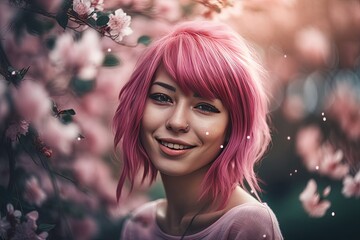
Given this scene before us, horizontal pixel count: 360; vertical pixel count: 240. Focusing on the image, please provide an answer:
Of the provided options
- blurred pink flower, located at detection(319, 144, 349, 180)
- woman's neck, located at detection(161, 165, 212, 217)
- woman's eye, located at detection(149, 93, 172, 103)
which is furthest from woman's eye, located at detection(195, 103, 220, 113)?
blurred pink flower, located at detection(319, 144, 349, 180)

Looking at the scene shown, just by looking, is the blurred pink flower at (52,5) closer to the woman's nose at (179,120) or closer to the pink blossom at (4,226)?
the woman's nose at (179,120)

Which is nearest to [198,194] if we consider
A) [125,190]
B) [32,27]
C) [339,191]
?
[125,190]

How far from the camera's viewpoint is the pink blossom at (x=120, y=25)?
2.44m

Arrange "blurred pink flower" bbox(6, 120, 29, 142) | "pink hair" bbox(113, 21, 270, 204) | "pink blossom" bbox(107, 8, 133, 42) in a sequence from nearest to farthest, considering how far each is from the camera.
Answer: "pink hair" bbox(113, 21, 270, 204) → "pink blossom" bbox(107, 8, 133, 42) → "blurred pink flower" bbox(6, 120, 29, 142)

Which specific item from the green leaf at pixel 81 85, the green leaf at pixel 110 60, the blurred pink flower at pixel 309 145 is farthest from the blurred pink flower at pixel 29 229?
the blurred pink flower at pixel 309 145

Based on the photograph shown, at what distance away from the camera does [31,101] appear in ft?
8.29

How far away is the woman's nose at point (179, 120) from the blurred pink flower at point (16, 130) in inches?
22.2

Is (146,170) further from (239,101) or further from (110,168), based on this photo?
(239,101)

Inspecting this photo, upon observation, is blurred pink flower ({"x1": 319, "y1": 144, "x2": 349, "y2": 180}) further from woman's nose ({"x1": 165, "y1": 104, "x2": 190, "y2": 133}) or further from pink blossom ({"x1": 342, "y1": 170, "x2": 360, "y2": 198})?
woman's nose ({"x1": 165, "y1": 104, "x2": 190, "y2": 133})

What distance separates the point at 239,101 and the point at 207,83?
131mm

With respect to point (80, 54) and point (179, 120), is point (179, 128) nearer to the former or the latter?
point (179, 120)

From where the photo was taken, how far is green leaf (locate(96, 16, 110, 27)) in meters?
2.46

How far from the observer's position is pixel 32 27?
2514 mm

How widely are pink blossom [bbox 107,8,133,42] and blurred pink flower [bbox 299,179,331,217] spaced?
83 centimetres
